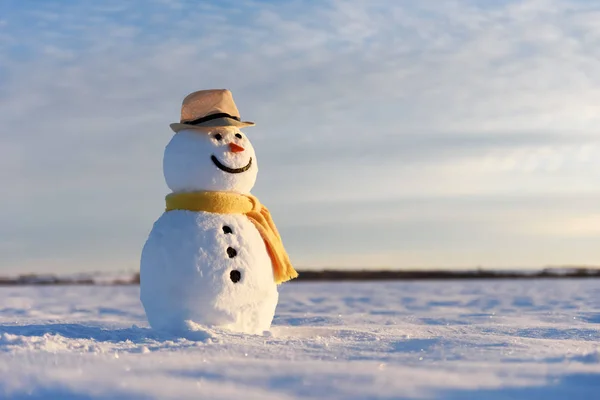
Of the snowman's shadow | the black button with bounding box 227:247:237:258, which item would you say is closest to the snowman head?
the black button with bounding box 227:247:237:258

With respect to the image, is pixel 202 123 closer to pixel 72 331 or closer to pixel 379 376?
pixel 72 331

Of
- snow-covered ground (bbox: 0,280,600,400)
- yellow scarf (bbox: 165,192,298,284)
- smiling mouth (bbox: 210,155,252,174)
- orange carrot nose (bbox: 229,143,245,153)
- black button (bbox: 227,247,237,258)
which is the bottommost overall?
snow-covered ground (bbox: 0,280,600,400)

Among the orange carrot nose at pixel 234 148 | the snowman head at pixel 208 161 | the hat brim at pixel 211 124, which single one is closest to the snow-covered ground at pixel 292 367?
the snowman head at pixel 208 161

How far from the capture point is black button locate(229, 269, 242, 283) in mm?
5242

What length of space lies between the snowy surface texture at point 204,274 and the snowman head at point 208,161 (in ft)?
0.78

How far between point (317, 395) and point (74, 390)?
1.11 meters

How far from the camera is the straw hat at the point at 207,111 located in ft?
18.1

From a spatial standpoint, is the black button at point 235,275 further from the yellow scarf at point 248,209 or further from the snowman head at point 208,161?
the snowman head at point 208,161

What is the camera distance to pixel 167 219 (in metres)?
5.45

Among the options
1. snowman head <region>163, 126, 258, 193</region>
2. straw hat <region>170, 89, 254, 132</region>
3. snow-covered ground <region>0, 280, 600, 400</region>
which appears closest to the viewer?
snow-covered ground <region>0, 280, 600, 400</region>

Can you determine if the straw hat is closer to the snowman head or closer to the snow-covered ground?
the snowman head

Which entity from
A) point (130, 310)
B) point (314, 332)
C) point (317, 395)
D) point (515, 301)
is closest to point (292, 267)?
point (314, 332)

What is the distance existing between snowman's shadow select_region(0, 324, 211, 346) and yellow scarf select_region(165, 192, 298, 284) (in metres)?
0.97

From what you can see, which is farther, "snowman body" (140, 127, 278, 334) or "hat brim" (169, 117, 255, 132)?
"hat brim" (169, 117, 255, 132)
